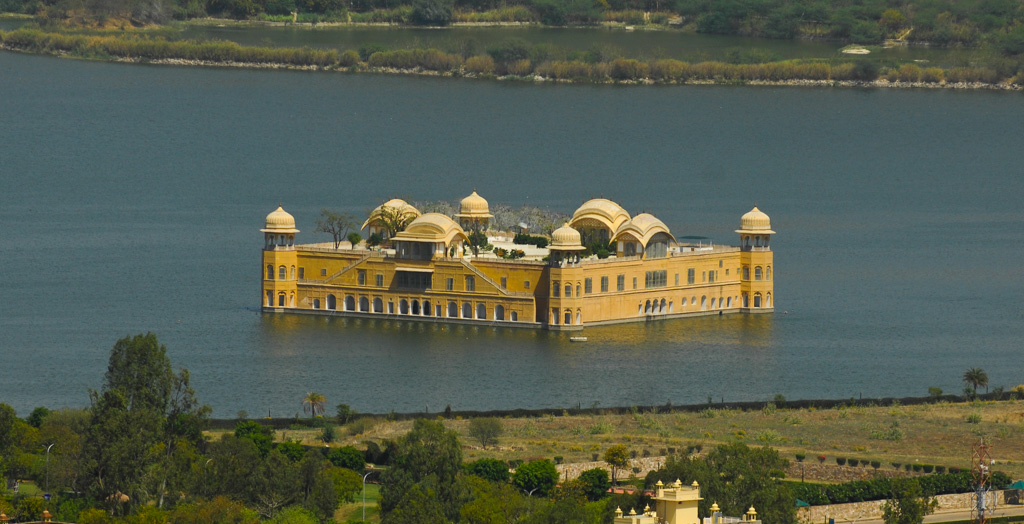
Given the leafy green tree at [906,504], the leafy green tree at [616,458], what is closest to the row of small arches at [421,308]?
the leafy green tree at [616,458]

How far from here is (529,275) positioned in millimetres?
122562

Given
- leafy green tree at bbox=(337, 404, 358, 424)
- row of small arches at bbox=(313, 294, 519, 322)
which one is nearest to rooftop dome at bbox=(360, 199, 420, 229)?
row of small arches at bbox=(313, 294, 519, 322)

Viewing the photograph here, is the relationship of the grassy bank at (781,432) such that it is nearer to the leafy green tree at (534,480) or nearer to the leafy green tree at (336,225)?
the leafy green tree at (534,480)

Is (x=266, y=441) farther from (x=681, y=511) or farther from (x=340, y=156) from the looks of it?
(x=340, y=156)

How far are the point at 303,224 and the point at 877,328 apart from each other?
41090mm

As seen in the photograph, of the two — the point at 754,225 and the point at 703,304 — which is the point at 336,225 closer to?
the point at 703,304

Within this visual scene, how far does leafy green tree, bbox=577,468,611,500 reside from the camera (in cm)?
8114

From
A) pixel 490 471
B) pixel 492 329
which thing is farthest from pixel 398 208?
pixel 490 471

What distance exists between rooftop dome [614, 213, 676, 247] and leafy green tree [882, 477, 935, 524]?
142ft

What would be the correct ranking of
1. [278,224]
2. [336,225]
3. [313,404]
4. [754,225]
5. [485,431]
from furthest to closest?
[336,225]
[754,225]
[278,224]
[313,404]
[485,431]

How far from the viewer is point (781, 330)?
124m

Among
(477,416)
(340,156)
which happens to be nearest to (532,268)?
(477,416)

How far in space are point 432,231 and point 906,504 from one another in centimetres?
5073

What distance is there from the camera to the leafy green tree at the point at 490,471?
82.4 metres
